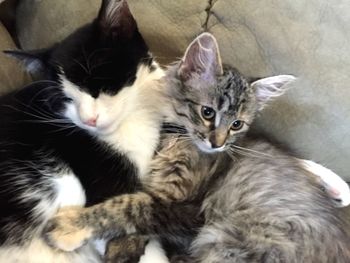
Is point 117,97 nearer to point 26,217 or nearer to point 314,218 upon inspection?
point 26,217

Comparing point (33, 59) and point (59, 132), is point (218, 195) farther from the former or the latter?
point (33, 59)

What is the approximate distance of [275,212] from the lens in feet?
4.67

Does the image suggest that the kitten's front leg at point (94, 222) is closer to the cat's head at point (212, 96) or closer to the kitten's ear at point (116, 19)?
the cat's head at point (212, 96)

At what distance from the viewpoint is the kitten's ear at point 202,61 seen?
1.43m

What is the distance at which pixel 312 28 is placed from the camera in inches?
63.6

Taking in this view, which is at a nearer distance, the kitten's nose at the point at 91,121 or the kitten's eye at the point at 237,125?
the kitten's nose at the point at 91,121

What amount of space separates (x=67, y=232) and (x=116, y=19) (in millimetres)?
519

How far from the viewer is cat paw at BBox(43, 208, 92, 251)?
52.5 inches

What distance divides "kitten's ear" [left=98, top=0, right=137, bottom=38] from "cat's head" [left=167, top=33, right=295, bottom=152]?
6.4 inches

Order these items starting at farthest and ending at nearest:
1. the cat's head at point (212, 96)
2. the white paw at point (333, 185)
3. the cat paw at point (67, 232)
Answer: the white paw at point (333, 185), the cat's head at point (212, 96), the cat paw at point (67, 232)

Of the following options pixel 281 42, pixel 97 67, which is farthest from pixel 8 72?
pixel 281 42

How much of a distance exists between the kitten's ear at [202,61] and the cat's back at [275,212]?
0.75 feet

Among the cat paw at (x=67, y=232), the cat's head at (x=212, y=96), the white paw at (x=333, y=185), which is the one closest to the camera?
the cat paw at (x=67, y=232)

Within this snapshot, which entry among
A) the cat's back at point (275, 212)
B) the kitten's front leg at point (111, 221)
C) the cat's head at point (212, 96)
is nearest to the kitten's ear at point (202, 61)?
the cat's head at point (212, 96)
